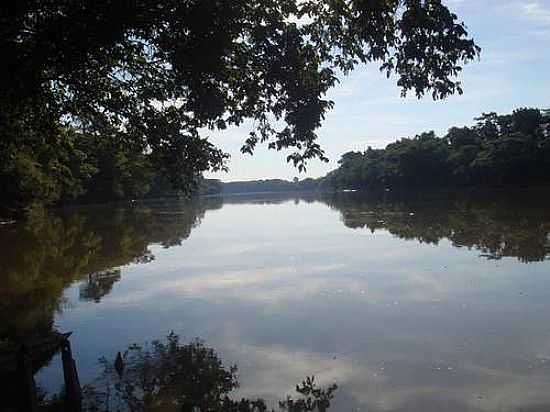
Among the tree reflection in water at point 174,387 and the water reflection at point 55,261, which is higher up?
the water reflection at point 55,261

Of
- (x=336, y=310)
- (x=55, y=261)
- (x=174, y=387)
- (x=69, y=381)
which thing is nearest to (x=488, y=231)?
(x=336, y=310)

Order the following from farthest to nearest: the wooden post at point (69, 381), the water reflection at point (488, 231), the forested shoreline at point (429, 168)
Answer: the forested shoreline at point (429, 168) → the water reflection at point (488, 231) → the wooden post at point (69, 381)

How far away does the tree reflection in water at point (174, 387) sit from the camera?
9.42 meters

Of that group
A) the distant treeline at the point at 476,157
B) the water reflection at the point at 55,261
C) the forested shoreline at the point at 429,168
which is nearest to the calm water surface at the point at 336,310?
the water reflection at the point at 55,261

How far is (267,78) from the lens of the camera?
11414 mm

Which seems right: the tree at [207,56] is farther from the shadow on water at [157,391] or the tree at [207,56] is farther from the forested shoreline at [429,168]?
the forested shoreline at [429,168]

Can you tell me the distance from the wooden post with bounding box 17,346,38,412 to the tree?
5.07 metres

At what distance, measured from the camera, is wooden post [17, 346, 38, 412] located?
8031 mm

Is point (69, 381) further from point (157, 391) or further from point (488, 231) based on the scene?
point (488, 231)

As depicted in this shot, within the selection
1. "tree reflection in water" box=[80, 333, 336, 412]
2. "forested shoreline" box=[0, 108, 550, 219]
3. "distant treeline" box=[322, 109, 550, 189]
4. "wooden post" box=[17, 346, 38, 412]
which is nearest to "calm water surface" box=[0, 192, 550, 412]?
"tree reflection in water" box=[80, 333, 336, 412]

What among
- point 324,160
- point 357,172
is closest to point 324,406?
point 324,160

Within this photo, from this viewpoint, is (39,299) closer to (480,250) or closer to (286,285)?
(286,285)

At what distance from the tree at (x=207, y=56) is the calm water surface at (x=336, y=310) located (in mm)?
4427

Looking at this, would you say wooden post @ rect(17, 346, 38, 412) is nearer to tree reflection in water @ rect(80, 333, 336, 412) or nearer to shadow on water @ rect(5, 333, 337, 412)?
shadow on water @ rect(5, 333, 337, 412)
